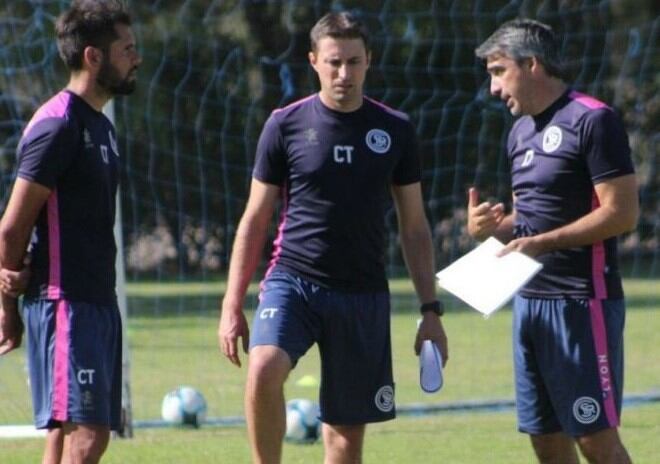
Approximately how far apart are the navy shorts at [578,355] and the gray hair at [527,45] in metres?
0.95

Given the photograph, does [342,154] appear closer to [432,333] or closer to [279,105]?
[432,333]

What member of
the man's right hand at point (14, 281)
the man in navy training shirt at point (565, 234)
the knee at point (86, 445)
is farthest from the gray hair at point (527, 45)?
the knee at point (86, 445)

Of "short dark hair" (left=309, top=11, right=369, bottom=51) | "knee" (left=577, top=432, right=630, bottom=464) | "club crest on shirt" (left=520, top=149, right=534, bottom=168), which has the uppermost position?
"short dark hair" (left=309, top=11, right=369, bottom=51)

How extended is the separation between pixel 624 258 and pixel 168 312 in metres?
6.27

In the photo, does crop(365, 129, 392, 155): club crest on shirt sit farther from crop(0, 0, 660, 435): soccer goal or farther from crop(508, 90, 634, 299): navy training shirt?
crop(0, 0, 660, 435): soccer goal

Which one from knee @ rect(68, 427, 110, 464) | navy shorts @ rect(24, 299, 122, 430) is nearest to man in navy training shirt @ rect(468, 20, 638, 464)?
navy shorts @ rect(24, 299, 122, 430)

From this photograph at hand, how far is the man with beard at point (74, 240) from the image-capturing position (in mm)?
6117

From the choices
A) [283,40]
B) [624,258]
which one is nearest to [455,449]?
[283,40]

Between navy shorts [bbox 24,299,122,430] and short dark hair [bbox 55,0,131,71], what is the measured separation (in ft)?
3.08

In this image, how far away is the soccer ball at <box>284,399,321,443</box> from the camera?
954 centimetres

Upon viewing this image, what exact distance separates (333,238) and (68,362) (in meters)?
1.25

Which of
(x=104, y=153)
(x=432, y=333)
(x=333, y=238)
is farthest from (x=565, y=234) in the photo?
(x=104, y=153)

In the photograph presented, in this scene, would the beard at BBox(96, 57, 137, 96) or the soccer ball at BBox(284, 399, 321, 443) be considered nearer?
the beard at BBox(96, 57, 137, 96)

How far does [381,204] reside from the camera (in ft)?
22.6
